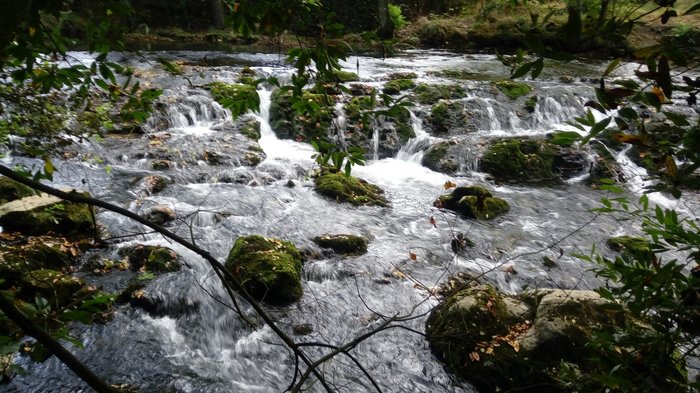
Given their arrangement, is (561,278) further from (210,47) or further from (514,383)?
(210,47)

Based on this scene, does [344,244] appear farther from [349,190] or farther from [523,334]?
[523,334]

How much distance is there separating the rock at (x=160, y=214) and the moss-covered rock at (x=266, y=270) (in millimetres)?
1500

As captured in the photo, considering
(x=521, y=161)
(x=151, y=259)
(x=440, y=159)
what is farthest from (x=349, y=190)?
(x=521, y=161)

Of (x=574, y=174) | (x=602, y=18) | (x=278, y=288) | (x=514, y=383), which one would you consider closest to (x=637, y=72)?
(x=602, y=18)

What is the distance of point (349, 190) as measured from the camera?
866cm

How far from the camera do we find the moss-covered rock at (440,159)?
10211 millimetres

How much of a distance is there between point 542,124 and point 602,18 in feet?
39.1

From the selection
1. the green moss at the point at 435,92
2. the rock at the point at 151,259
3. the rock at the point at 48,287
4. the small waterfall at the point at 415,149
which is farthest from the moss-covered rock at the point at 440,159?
the rock at the point at 48,287

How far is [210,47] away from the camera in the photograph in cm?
1811

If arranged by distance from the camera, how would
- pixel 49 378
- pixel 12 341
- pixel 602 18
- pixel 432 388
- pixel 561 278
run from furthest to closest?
1. pixel 561 278
2. pixel 432 388
3. pixel 49 378
4. pixel 12 341
5. pixel 602 18

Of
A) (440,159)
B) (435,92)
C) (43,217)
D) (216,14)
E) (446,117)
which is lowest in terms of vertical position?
(440,159)

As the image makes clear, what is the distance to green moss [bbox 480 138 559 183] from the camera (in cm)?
1003

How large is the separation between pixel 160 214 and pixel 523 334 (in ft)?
17.3

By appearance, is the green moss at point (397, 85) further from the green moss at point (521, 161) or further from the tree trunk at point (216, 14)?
the tree trunk at point (216, 14)
